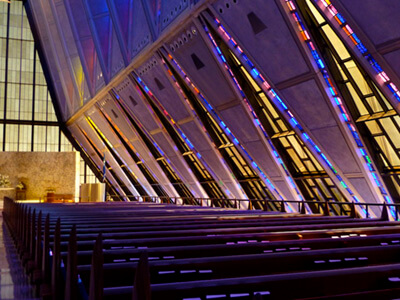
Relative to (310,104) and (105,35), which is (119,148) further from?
(310,104)

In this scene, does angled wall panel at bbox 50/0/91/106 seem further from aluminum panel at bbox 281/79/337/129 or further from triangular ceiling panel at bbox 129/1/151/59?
aluminum panel at bbox 281/79/337/129

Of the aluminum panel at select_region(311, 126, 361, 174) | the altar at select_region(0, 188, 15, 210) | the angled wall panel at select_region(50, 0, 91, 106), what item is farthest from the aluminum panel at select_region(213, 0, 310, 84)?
the altar at select_region(0, 188, 15, 210)

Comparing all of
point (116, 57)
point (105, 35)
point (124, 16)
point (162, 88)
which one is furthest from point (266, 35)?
point (105, 35)

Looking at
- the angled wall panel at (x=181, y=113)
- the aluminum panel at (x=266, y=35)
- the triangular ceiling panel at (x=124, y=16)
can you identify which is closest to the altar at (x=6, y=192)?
the angled wall panel at (x=181, y=113)

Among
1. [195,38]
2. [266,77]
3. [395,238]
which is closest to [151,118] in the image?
[195,38]

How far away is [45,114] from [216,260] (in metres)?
31.0

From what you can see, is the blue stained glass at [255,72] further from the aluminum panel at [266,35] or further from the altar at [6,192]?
the altar at [6,192]

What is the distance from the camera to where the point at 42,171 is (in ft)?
95.6

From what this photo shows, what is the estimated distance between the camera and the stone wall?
28.8 m

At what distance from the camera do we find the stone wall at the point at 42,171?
28781 mm

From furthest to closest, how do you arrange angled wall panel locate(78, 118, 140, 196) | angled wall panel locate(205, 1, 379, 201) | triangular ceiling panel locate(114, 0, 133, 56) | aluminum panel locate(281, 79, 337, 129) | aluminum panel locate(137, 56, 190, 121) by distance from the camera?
angled wall panel locate(78, 118, 140, 196)
triangular ceiling panel locate(114, 0, 133, 56)
aluminum panel locate(137, 56, 190, 121)
aluminum panel locate(281, 79, 337, 129)
angled wall panel locate(205, 1, 379, 201)

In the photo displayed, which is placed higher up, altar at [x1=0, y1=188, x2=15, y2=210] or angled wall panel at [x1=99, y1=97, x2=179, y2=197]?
angled wall panel at [x1=99, y1=97, x2=179, y2=197]

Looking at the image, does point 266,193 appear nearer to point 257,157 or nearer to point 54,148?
point 257,157

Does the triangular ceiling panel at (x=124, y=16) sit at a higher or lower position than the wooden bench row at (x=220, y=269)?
higher
